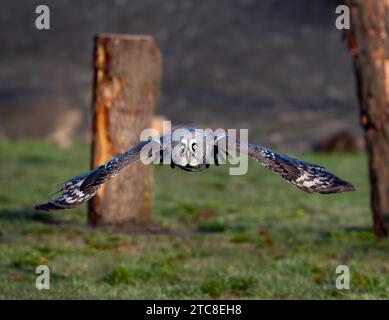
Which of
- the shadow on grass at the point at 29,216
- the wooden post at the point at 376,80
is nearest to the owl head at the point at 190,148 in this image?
the wooden post at the point at 376,80

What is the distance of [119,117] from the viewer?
35.8 feet

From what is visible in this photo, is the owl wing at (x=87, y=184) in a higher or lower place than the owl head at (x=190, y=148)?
lower

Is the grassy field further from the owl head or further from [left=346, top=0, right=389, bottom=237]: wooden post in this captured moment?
the owl head

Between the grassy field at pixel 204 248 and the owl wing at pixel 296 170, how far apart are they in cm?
→ 209

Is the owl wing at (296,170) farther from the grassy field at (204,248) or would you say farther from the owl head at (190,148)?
Result: the grassy field at (204,248)

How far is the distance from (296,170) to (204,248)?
4161 millimetres

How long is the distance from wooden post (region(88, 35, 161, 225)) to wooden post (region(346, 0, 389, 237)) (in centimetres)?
257

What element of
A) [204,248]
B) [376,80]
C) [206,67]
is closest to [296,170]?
[204,248]

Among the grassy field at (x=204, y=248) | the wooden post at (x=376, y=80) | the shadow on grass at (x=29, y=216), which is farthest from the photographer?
the shadow on grass at (x=29, y=216)

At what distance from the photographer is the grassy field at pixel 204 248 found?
827 centimetres

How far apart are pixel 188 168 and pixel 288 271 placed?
128 inches

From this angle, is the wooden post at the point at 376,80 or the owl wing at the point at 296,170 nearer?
the owl wing at the point at 296,170

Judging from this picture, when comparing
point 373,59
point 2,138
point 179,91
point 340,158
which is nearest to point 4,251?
point 373,59

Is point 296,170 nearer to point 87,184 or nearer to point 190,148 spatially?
point 190,148
